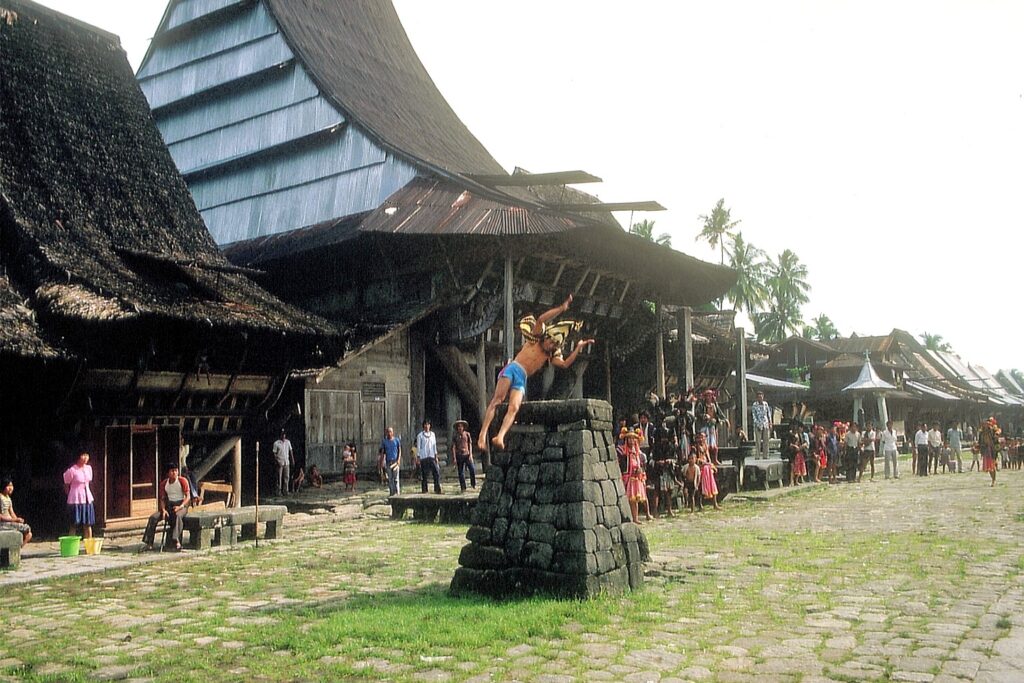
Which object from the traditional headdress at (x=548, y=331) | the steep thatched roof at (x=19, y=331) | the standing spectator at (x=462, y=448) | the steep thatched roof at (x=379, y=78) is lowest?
the standing spectator at (x=462, y=448)

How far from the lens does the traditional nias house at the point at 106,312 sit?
41.8 feet

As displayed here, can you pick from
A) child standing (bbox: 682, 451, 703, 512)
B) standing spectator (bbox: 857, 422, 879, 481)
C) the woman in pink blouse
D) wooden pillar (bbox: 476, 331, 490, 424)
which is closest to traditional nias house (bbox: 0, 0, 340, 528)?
the woman in pink blouse

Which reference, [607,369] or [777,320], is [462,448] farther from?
[777,320]

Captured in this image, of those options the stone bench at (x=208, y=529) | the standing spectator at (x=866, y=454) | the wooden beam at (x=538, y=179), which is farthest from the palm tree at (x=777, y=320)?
the stone bench at (x=208, y=529)

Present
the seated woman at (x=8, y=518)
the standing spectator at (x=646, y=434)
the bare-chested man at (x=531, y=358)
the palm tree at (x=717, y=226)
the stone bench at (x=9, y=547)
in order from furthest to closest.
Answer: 1. the palm tree at (x=717, y=226)
2. the standing spectator at (x=646, y=434)
3. the seated woman at (x=8, y=518)
4. the stone bench at (x=9, y=547)
5. the bare-chested man at (x=531, y=358)

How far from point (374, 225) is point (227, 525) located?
25.9ft

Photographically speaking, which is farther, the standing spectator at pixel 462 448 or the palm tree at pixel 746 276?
the palm tree at pixel 746 276

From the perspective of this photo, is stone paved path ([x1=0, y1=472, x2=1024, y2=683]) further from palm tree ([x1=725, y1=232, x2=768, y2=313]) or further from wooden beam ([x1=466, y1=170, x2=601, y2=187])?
palm tree ([x1=725, y1=232, x2=768, y2=313])

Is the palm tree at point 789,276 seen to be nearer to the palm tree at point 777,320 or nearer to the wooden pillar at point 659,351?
the palm tree at point 777,320

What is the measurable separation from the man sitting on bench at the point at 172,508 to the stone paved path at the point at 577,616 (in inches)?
30.4

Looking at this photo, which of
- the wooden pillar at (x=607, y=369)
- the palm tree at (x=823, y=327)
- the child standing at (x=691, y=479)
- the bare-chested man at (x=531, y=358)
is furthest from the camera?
the palm tree at (x=823, y=327)

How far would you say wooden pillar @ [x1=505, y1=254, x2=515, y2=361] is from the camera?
18750mm

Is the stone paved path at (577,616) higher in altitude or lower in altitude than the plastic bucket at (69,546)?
lower

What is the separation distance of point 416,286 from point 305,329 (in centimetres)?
627
